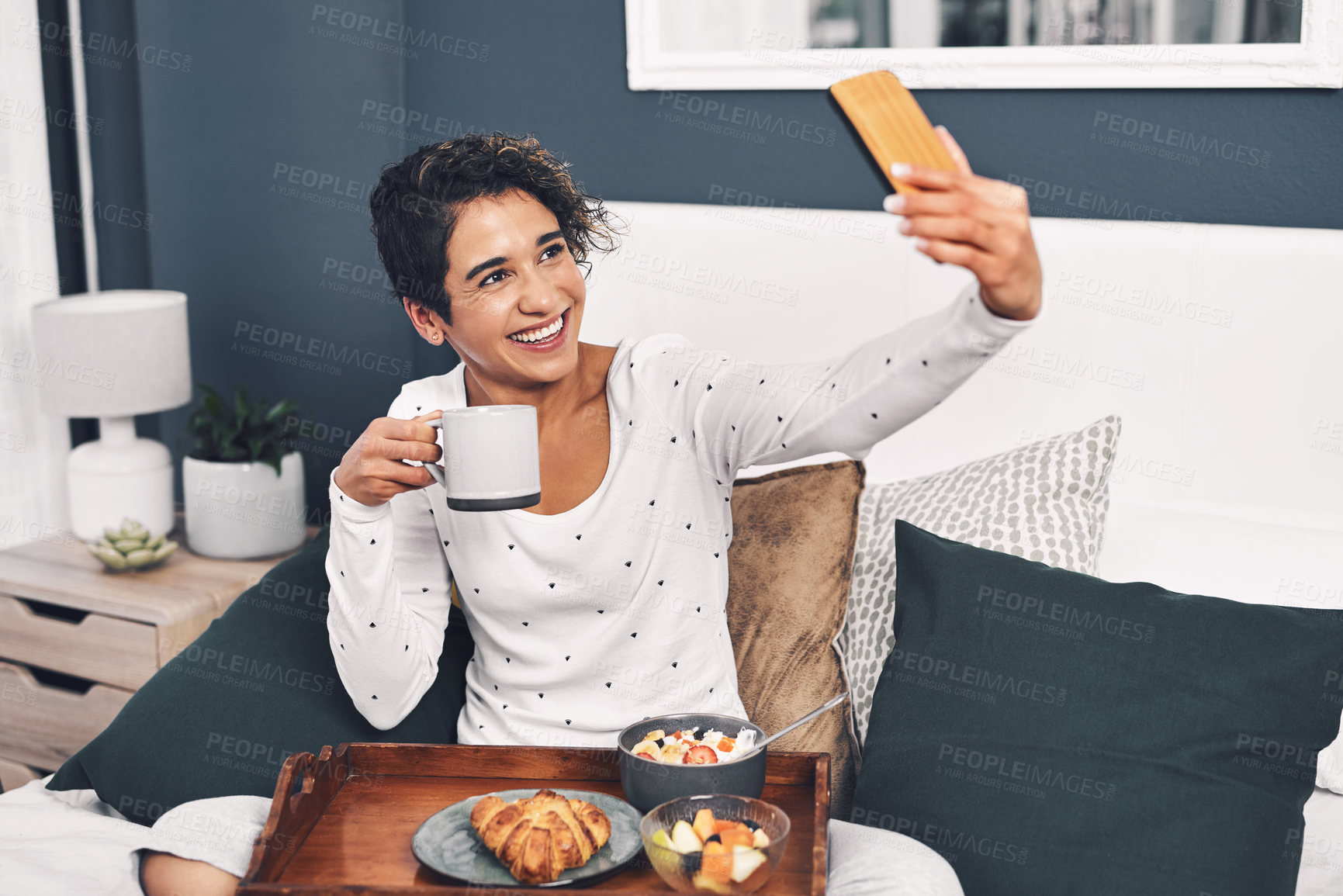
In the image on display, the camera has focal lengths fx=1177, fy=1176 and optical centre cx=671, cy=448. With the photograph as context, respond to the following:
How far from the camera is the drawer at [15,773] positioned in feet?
7.72

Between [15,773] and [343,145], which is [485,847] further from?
[343,145]

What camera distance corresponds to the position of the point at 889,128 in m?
0.97

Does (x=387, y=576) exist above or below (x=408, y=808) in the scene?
above

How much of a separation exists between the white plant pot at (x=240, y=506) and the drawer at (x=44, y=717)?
0.36m

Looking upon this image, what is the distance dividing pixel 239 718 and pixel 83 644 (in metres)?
0.87

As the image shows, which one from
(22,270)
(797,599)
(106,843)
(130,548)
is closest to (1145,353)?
(797,599)

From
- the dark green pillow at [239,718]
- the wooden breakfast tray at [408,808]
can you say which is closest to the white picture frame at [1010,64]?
the dark green pillow at [239,718]

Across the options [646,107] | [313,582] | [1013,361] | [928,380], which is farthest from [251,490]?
[928,380]

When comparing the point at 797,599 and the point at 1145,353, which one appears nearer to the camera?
the point at 797,599

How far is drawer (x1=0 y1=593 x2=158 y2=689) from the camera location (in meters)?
2.21

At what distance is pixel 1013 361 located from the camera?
6.40 feet

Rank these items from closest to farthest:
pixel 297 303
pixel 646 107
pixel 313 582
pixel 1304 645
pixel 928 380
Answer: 1. pixel 928 380
2. pixel 1304 645
3. pixel 313 582
4. pixel 646 107
5. pixel 297 303

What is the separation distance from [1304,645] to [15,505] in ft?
8.78

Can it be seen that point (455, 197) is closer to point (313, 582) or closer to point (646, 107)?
point (313, 582)
